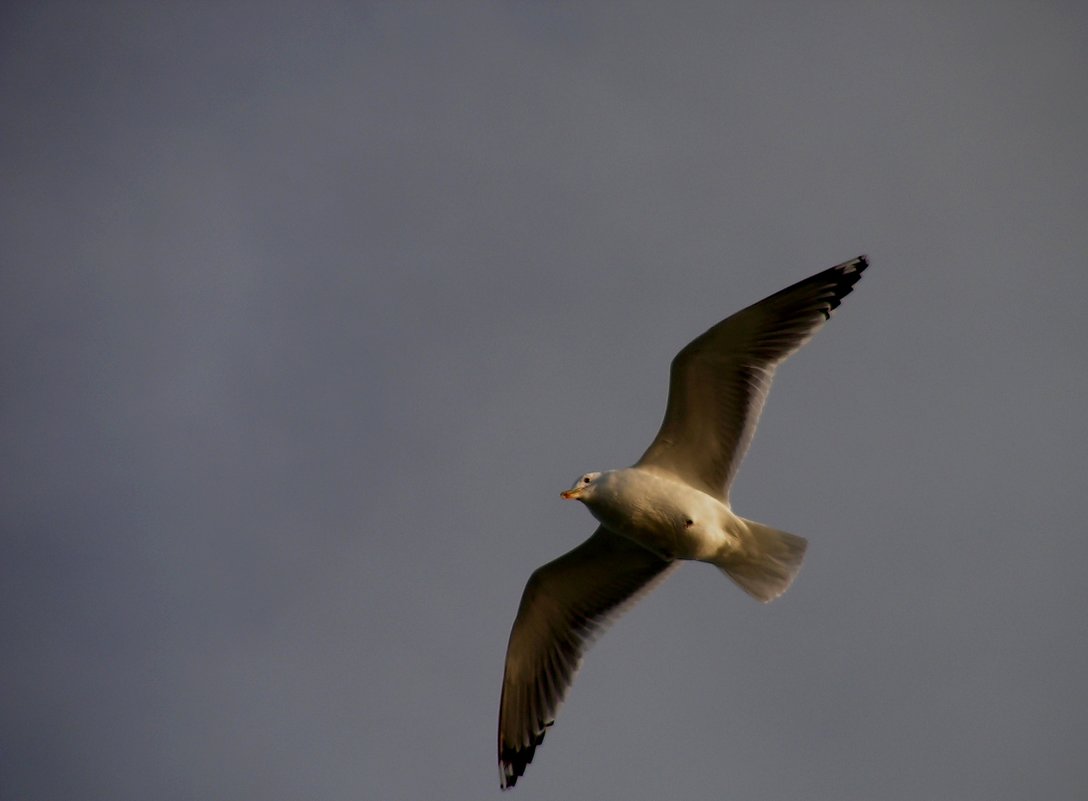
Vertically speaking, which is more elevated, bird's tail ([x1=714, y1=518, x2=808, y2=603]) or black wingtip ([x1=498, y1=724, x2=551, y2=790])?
bird's tail ([x1=714, y1=518, x2=808, y2=603])

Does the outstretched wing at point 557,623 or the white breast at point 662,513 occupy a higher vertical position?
the white breast at point 662,513

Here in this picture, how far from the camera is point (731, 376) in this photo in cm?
887

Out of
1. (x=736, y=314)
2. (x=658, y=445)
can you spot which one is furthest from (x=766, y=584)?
(x=736, y=314)

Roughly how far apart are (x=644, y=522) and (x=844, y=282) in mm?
2049

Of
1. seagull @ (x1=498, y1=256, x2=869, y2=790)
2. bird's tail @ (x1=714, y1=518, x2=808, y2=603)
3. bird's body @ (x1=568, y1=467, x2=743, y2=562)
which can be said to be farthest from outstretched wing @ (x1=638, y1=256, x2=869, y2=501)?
bird's tail @ (x1=714, y1=518, x2=808, y2=603)

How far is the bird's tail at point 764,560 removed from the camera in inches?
343

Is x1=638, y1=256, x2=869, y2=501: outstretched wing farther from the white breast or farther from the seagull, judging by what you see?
the white breast

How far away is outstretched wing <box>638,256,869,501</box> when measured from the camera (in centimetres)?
883

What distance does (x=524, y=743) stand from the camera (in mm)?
9703

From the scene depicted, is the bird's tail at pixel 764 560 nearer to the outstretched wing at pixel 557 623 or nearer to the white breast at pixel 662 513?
the white breast at pixel 662 513

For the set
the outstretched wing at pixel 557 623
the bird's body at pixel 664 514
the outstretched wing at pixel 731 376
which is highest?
the outstretched wing at pixel 731 376

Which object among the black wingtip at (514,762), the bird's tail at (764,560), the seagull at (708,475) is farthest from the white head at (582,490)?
the black wingtip at (514,762)

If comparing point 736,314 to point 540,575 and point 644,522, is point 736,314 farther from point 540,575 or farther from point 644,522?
point 540,575

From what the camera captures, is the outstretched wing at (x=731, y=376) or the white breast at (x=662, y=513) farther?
the outstretched wing at (x=731, y=376)
